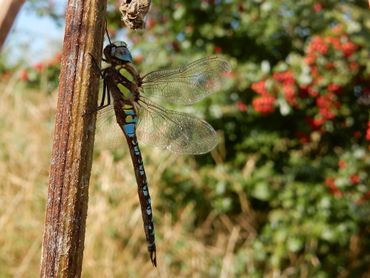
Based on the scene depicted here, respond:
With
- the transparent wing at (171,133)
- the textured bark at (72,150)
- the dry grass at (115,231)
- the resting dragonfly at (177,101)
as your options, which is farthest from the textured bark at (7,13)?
the dry grass at (115,231)

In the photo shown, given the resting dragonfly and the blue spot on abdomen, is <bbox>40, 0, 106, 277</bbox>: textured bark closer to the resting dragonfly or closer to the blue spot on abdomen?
the blue spot on abdomen

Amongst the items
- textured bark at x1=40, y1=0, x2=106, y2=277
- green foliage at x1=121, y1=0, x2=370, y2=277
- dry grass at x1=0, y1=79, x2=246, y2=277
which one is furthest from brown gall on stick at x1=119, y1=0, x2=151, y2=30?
dry grass at x1=0, y1=79, x2=246, y2=277

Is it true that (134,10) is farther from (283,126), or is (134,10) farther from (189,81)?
(283,126)

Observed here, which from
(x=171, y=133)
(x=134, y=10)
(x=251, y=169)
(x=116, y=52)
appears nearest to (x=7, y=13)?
(x=134, y=10)

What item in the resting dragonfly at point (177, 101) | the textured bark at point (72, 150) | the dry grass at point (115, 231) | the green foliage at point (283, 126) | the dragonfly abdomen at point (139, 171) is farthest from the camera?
the dry grass at point (115, 231)

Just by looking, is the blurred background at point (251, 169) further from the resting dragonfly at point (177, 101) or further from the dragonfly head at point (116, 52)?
the dragonfly head at point (116, 52)

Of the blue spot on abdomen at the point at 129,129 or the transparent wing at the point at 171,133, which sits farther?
the transparent wing at the point at 171,133

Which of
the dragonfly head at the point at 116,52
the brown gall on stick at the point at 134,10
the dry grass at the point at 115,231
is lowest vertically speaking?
the dry grass at the point at 115,231
